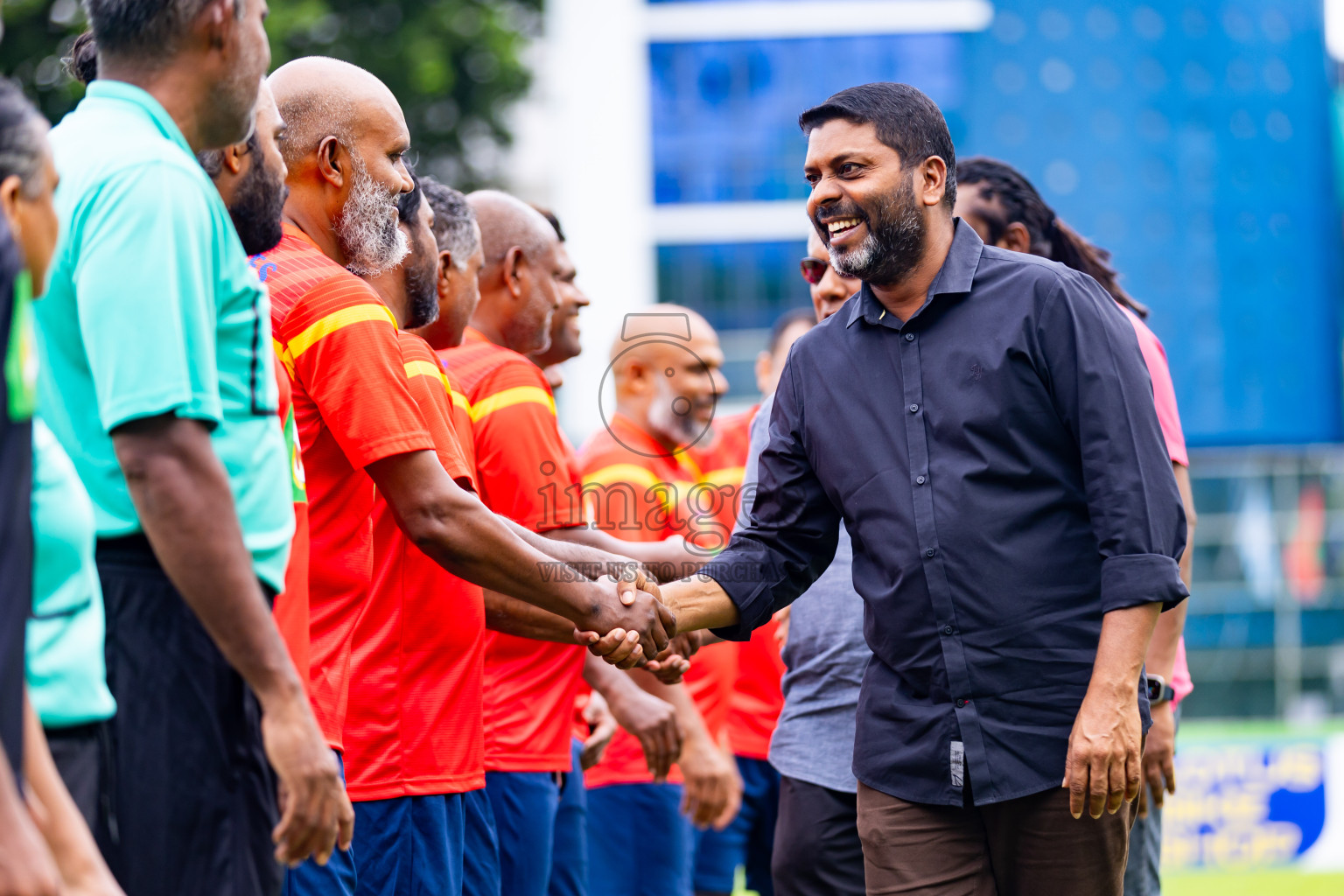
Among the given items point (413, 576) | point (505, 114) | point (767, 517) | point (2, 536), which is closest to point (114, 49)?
point (2, 536)

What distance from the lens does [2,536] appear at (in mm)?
2045

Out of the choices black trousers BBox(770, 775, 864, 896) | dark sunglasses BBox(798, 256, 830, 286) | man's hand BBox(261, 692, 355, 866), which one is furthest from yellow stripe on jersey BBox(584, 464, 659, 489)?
man's hand BBox(261, 692, 355, 866)

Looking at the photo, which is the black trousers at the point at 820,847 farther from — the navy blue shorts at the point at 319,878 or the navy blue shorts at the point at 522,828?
the navy blue shorts at the point at 319,878

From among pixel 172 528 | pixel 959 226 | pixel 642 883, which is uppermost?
pixel 959 226

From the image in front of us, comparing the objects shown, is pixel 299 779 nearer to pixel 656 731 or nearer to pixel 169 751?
pixel 169 751

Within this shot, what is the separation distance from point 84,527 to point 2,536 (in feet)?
0.95

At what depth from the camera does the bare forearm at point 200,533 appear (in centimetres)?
253

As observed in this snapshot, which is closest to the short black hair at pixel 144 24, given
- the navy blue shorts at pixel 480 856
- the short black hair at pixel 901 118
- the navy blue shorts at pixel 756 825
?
the short black hair at pixel 901 118

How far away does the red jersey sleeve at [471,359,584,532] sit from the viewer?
16.3 feet

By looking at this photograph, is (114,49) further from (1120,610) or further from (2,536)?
(1120,610)

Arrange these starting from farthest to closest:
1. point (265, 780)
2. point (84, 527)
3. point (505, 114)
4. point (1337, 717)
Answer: point (1337, 717), point (505, 114), point (265, 780), point (84, 527)

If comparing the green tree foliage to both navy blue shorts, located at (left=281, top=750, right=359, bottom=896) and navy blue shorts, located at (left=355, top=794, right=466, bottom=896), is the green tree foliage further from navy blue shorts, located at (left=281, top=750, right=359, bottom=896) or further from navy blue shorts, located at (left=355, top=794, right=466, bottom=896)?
navy blue shorts, located at (left=281, top=750, right=359, bottom=896)

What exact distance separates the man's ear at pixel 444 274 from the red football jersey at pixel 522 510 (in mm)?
336

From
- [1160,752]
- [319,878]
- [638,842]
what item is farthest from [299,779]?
[638,842]
